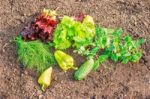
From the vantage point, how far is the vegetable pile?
180 inches

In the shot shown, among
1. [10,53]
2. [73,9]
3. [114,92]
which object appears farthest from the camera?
[73,9]

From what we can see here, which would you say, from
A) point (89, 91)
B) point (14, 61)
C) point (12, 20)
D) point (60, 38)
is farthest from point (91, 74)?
point (12, 20)

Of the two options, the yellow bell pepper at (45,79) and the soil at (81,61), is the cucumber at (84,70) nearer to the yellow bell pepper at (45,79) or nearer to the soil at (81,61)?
the soil at (81,61)

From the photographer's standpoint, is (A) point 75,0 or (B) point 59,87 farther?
(A) point 75,0

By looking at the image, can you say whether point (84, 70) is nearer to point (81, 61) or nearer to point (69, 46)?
point (81, 61)

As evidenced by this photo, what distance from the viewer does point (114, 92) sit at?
446 cm

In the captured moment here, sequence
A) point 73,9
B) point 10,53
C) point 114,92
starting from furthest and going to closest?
point 73,9 → point 10,53 → point 114,92

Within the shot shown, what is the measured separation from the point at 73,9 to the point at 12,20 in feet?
2.36

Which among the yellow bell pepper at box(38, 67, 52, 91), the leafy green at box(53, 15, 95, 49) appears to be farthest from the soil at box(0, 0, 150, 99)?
the leafy green at box(53, 15, 95, 49)

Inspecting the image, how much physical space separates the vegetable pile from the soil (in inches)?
3.3

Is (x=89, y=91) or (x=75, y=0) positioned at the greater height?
(x=75, y=0)

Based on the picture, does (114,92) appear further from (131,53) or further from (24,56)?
(24,56)

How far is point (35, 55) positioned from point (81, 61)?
1.60 ft

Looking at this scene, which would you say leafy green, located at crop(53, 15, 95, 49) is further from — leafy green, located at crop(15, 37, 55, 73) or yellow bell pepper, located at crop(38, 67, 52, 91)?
yellow bell pepper, located at crop(38, 67, 52, 91)
